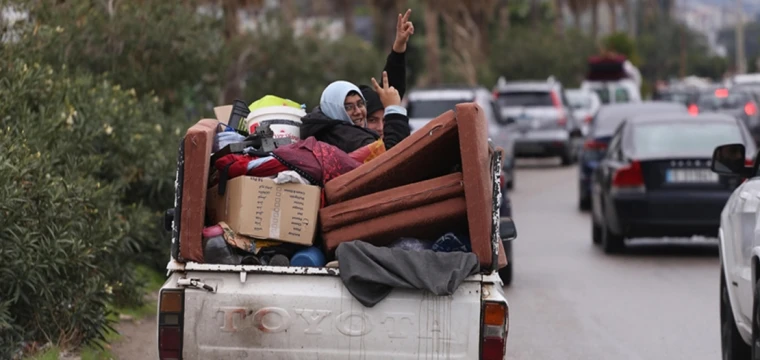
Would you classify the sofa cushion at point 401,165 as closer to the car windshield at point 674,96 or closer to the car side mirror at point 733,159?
the car side mirror at point 733,159

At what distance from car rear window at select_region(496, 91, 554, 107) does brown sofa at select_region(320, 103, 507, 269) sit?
88.7 ft

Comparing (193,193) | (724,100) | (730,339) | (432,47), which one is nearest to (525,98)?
(724,100)

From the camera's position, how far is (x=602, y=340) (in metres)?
10.6

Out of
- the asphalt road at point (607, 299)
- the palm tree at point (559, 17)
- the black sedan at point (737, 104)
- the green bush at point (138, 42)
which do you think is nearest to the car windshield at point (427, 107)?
the asphalt road at point (607, 299)

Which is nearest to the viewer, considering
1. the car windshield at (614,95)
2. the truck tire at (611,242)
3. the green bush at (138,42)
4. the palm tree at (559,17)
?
the green bush at (138,42)

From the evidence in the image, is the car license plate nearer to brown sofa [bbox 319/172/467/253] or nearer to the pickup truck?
brown sofa [bbox 319/172/467/253]

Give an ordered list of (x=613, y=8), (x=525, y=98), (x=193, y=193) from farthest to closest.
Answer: (x=613, y=8) < (x=525, y=98) < (x=193, y=193)

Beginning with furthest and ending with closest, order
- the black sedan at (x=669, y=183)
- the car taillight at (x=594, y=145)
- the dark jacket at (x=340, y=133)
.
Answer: the car taillight at (x=594, y=145) < the black sedan at (x=669, y=183) < the dark jacket at (x=340, y=133)

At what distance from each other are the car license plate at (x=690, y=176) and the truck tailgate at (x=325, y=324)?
9.46 m

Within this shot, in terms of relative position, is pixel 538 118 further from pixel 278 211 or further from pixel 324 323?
pixel 324 323

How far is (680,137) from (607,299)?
3.90 metres

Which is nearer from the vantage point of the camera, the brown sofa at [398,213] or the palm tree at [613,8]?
the brown sofa at [398,213]

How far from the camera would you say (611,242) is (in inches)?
651

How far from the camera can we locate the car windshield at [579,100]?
4031cm
